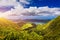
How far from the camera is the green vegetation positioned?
25.0 feet

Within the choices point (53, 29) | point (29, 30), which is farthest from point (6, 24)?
point (53, 29)

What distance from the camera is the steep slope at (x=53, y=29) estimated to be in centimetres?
757

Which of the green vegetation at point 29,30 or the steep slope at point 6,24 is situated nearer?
the green vegetation at point 29,30

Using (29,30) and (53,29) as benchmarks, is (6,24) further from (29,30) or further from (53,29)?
(53,29)

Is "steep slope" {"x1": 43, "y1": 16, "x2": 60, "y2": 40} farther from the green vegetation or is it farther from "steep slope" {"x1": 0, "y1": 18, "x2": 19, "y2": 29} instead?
"steep slope" {"x1": 0, "y1": 18, "x2": 19, "y2": 29}

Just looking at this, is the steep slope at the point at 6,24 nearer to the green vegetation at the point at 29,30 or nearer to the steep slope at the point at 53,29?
the green vegetation at the point at 29,30

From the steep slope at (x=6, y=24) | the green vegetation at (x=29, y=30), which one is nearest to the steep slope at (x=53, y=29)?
the green vegetation at (x=29, y=30)

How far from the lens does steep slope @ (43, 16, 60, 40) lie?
757cm

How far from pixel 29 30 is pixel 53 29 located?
994 millimetres

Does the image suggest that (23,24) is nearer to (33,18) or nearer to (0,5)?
(33,18)

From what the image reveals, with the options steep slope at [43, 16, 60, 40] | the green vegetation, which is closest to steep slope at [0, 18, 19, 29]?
the green vegetation

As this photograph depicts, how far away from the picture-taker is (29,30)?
7.84 meters

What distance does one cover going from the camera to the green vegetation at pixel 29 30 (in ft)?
25.0

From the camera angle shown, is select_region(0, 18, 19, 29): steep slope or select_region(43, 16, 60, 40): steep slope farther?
select_region(0, 18, 19, 29): steep slope
